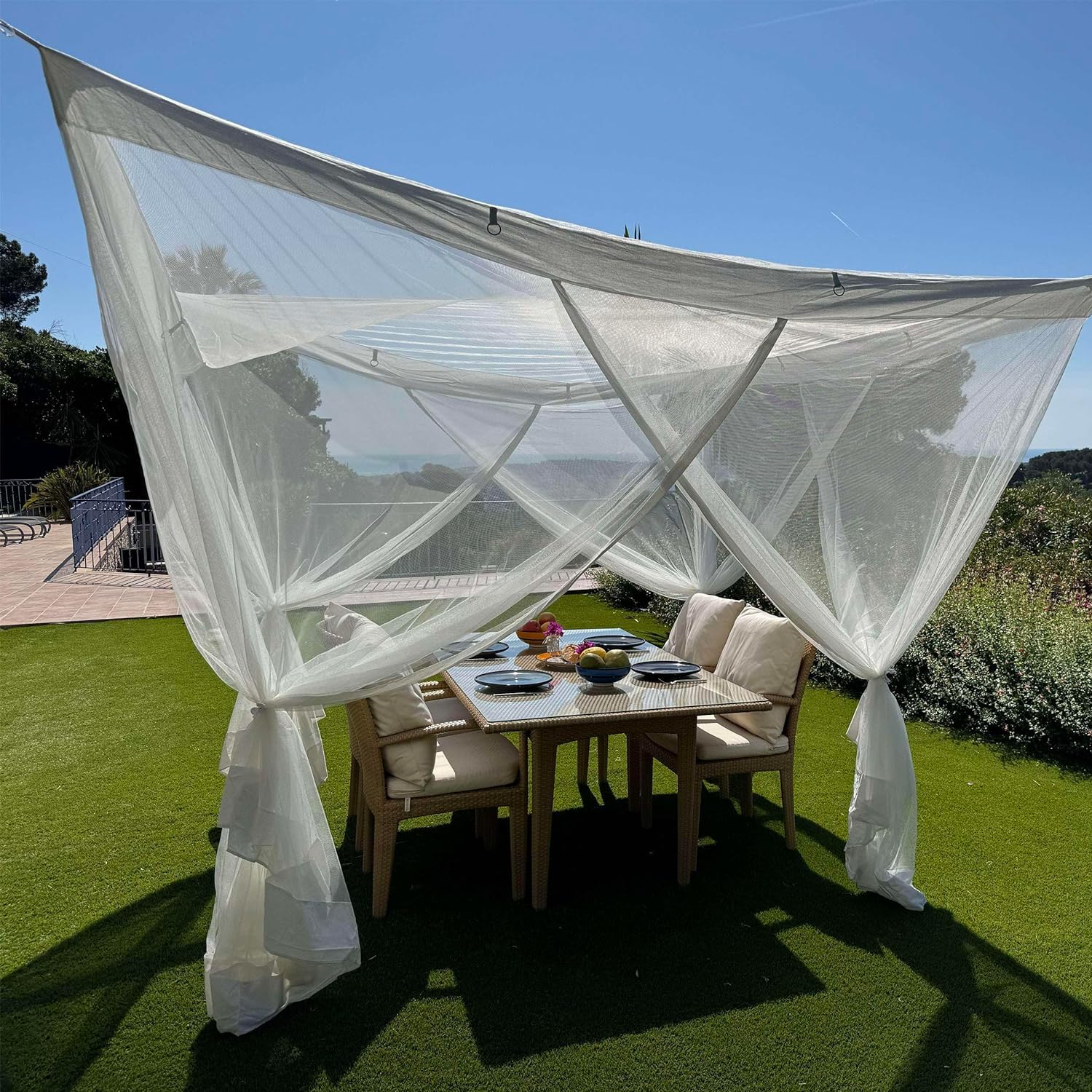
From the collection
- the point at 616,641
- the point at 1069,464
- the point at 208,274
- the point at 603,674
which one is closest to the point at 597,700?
the point at 603,674

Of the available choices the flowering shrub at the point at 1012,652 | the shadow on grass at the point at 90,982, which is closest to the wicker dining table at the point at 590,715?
the shadow on grass at the point at 90,982

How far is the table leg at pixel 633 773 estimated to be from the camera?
4148 mm

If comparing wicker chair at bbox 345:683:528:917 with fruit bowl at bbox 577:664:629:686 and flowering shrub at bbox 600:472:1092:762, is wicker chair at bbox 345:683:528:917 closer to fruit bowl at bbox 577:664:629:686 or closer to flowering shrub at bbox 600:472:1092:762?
fruit bowl at bbox 577:664:629:686

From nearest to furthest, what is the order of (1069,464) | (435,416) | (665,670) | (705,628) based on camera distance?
1. (435,416)
2. (665,670)
3. (705,628)
4. (1069,464)

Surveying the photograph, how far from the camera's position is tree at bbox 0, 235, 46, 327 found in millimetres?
29344

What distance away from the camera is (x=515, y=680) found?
11.9 feet

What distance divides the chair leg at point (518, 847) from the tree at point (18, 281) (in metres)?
32.8

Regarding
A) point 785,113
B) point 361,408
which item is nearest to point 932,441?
point 361,408

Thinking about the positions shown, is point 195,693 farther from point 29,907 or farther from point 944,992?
point 944,992

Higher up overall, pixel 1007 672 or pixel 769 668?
pixel 769 668

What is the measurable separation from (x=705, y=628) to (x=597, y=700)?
4.36ft

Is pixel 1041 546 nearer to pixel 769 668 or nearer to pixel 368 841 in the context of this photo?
pixel 769 668

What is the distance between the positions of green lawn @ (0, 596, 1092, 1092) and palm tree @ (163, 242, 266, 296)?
221cm

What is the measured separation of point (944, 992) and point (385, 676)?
2139 millimetres
